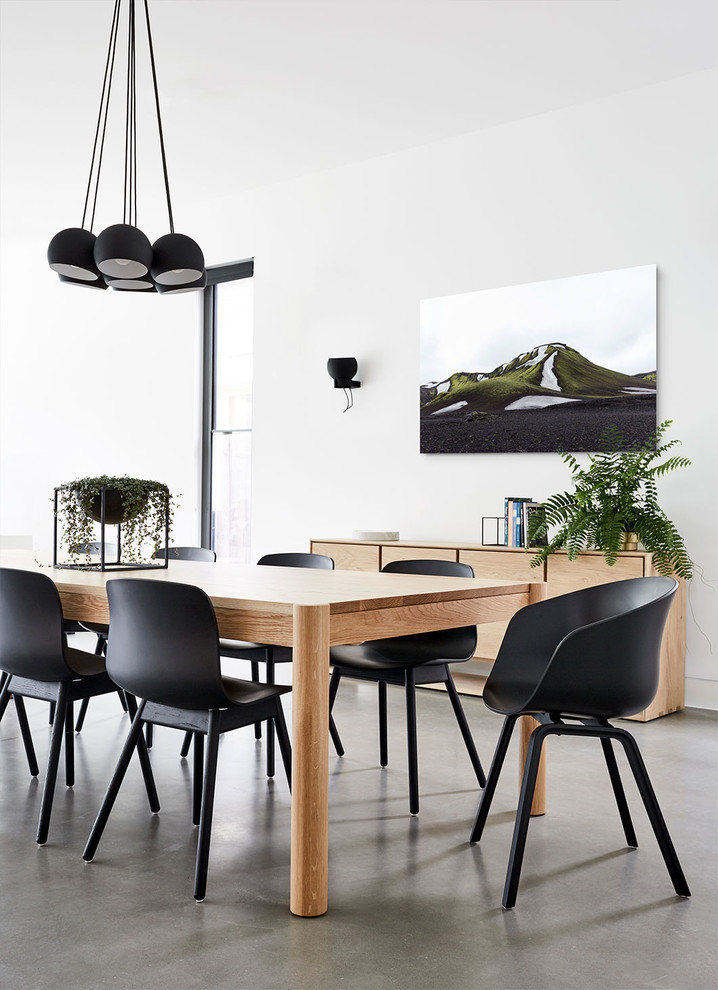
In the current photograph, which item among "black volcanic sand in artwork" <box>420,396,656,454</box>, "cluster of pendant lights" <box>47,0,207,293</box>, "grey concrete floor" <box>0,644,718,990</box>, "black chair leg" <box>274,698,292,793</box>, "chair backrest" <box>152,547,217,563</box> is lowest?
"grey concrete floor" <box>0,644,718,990</box>

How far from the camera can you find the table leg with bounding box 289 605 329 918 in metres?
2.24

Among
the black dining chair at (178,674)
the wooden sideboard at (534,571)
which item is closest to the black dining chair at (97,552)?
the black dining chair at (178,674)

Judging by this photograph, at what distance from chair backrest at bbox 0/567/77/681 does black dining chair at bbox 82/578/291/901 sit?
0.27 m

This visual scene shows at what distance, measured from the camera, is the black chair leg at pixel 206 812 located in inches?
91.9

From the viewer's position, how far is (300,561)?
13.7ft

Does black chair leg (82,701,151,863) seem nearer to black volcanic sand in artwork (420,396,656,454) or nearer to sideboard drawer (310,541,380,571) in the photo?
sideboard drawer (310,541,380,571)

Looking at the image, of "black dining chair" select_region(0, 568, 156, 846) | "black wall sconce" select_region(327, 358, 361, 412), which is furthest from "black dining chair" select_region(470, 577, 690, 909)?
"black wall sconce" select_region(327, 358, 361, 412)

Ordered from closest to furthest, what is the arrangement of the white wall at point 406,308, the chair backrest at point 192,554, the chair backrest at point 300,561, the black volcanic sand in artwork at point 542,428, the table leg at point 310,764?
the table leg at point 310,764 < the chair backrest at point 300,561 < the chair backrest at point 192,554 < the white wall at point 406,308 < the black volcanic sand in artwork at point 542,428

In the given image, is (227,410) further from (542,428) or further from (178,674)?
(178,674)

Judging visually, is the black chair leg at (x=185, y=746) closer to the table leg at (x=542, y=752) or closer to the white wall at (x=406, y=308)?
the table leg at (x=542, y=752)

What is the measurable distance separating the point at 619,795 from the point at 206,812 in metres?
1.18

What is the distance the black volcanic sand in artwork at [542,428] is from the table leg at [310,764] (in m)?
3.12

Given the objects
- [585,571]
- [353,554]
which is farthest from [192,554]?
[585,571]

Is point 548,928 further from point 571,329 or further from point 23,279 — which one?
point 23,279
